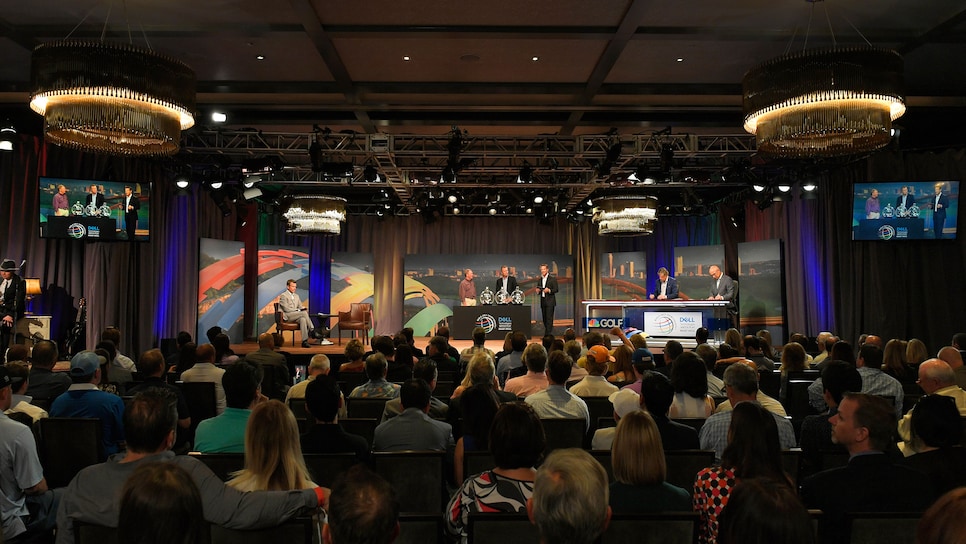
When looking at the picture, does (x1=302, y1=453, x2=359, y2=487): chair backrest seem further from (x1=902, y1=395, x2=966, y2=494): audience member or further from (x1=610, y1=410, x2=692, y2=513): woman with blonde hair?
(x1=902, y1=395, x2=966, y2=494): audience member

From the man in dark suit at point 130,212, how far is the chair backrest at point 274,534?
405 inches

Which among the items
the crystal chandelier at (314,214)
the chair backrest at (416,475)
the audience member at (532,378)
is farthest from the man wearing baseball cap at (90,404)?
the crystal chandelier at (314,214)

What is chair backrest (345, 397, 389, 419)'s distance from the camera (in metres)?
5.16

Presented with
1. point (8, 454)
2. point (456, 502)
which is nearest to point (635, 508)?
point (456, 502)

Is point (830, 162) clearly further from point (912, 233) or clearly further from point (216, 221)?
point (216, 221)

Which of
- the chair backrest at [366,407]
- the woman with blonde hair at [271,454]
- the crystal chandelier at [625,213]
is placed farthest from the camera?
the crystal chandelier at [625,213]

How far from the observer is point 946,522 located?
1427 millimetres

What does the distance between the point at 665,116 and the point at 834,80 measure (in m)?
5.63

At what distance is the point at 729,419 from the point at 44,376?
4.96 meters

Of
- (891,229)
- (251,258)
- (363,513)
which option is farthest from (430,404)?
(251,258)

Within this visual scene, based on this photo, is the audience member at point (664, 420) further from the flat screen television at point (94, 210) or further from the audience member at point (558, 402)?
the flat screen television at point (94, 210)

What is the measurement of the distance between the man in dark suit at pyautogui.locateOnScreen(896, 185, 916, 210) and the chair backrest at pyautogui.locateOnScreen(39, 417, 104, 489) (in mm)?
11589

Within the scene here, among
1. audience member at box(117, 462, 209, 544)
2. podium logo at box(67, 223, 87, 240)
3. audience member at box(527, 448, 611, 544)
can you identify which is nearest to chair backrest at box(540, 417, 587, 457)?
audience member at box(527, 448, 611, 544)

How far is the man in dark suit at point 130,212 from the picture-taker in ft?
37.3
